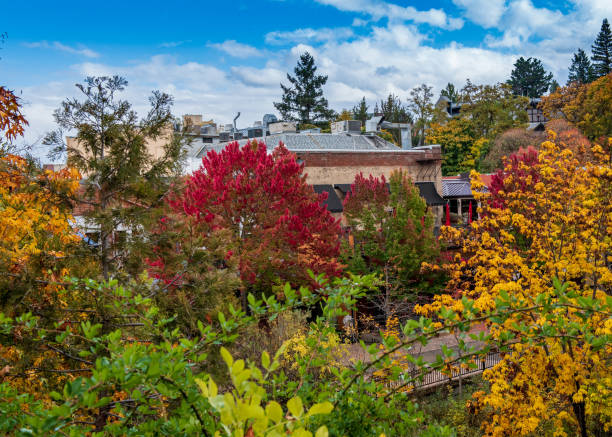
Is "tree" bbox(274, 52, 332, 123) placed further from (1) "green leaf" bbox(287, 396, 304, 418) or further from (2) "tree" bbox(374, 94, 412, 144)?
(1) "green leaf" bbox(287, 396, 304, 418)

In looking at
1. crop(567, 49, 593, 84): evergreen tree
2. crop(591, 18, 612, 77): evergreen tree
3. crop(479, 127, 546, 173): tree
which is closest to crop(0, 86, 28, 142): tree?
crop(479, 127, 546, 173): tree

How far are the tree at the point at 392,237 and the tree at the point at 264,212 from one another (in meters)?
3.99

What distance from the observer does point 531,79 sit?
114500 mm

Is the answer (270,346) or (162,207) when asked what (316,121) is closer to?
(270,346)

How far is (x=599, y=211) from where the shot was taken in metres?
14.4

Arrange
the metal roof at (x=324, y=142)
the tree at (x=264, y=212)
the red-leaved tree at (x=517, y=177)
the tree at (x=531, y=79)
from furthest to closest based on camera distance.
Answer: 1. the tree at (x=531, y=79)
2. the metal roof at (x=324, y=142)
3. the tree at (x=264, y=212)
4. the red-leaved tree at (x=517, y=177)

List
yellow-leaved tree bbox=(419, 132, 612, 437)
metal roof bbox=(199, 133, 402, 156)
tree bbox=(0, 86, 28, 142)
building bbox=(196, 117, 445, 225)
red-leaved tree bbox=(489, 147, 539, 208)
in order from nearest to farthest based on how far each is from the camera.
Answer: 1. tree bbox=(0, 86, 28, 142)
2. yellow-leaved tree bbox=(419, 132, 612, 437)
3. red-leaved tree bbox=(489, 147, 539, 208)
4. building bbox=(196, 117, 445, 225)
5. metal roof bbox=(199, 133, 402, 156)

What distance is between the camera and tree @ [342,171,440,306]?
24938 millimetres

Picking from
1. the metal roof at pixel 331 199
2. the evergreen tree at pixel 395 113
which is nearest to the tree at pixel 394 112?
the evergreen tree at pixel 395 113

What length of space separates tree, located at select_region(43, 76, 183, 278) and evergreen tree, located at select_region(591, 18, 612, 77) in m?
93.0

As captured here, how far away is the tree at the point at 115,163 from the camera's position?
1033 cm

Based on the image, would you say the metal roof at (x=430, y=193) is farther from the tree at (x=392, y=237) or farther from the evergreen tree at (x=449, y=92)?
the evergreen tree at (x=449, y=92)

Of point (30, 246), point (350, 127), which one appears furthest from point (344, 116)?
point (30, 246)

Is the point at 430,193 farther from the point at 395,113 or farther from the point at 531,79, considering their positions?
the point at 531,79
